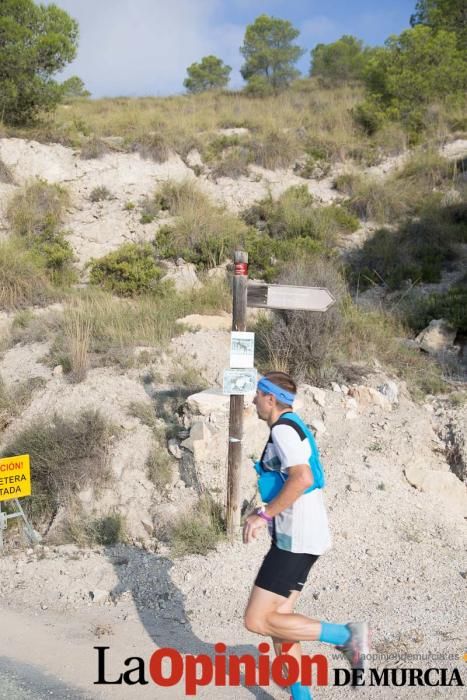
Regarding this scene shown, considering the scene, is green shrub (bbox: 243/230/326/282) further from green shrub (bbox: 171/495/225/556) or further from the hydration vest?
the hydration vest

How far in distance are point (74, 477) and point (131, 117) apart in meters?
14.6

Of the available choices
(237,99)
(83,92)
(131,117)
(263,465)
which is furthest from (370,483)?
(83,92)

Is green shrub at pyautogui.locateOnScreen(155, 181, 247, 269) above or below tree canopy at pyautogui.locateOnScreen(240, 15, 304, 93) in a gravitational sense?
below

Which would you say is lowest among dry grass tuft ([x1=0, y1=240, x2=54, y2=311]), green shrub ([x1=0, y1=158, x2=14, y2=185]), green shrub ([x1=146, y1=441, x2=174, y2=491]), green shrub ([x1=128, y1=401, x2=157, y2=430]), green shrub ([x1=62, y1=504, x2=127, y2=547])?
green shrub ([x1=62, y1=504, x2=127, y2=547])

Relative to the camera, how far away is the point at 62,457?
712 cm

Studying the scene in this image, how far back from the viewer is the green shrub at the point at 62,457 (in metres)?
7.00

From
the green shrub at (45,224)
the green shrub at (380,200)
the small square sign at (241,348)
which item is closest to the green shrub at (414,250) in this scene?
the green shrub at (380,200)

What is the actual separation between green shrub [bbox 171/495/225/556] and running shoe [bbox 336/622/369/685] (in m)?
2.50

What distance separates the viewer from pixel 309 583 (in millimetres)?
5480

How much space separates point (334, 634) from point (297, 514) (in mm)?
680

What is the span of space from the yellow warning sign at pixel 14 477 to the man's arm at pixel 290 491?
352 cm

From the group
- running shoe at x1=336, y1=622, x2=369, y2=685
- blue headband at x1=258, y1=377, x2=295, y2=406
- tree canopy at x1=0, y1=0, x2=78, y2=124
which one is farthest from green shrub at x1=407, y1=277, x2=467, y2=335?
tree canopy at x1=0, y1=0, x2=78, y2=124

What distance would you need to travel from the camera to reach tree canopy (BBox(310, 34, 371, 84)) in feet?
98.3

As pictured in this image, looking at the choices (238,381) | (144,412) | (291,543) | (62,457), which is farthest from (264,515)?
(144,412)
